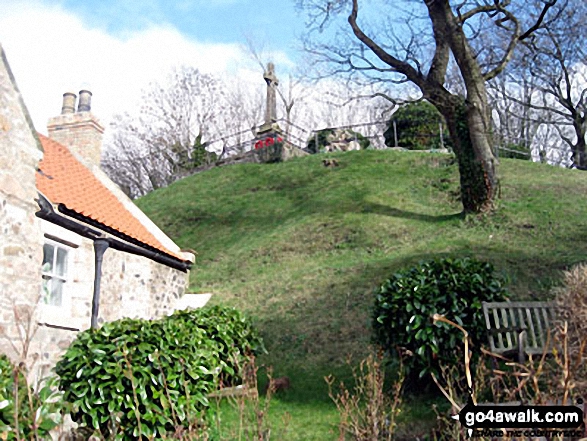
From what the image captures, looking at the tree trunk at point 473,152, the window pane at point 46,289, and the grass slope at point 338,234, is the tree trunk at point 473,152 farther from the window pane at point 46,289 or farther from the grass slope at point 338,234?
the window pane at point 46,289

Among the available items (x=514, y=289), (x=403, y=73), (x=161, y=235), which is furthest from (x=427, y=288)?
(x=403, y=73)

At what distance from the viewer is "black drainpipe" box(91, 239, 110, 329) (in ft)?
32.2

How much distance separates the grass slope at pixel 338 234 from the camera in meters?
11.8

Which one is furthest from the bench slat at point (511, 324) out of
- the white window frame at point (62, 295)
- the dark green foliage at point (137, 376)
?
the white window frame at point (62, 295)

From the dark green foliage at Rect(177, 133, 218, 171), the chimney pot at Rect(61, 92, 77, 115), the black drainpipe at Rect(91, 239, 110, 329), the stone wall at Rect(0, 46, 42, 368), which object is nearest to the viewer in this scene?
the stone wall at Rect(0, 46, 42, 368)

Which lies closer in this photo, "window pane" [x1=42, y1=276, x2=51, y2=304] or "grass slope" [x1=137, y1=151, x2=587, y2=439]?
"window pane" [x1=42, y1=276, x2=51, y2=304]

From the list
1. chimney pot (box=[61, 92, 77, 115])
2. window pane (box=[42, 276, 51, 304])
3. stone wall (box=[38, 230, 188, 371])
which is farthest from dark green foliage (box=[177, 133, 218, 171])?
window pane (box=[42, 276, 51, 304])

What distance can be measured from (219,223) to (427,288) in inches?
563

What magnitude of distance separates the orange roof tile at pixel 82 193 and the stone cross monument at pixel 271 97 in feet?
59.4

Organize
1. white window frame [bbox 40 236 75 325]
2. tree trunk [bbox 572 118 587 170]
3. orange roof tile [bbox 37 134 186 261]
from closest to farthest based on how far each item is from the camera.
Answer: white window frame [bbox 40 236 75 325] → orange roof tile [bbox 37 134 186 261] → tree trunk [bbox 572 118 587 170]

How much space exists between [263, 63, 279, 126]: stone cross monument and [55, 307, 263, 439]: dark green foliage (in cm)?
2387

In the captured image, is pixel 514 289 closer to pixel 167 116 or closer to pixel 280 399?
pixel 280 399

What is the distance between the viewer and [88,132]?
13.5 meters

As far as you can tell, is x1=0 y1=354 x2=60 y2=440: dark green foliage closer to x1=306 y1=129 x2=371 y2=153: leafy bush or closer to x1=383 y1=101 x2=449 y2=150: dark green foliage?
x1=383 y1=101 x2=449 y2=150: dark green foliage
